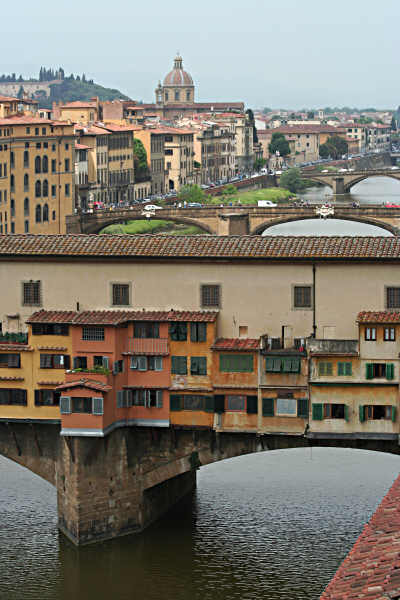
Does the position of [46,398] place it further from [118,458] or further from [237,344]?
[237,344]

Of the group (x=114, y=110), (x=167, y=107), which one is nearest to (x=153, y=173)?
(x=114, y=110)

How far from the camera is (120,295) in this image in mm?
28016

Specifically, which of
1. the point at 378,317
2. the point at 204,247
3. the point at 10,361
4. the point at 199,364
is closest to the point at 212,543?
the point at 199,364

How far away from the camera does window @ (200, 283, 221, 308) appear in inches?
1084

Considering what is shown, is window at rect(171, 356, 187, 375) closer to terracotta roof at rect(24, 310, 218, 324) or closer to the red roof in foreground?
terracotta roof at rect(24, 310, 218, 324)

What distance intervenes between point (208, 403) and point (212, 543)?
2.93 metres

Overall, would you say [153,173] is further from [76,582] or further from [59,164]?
[76,582]

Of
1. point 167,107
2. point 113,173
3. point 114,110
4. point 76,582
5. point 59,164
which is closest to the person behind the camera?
point 76,582

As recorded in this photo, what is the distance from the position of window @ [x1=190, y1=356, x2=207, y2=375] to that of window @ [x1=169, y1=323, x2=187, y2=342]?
0.47 m

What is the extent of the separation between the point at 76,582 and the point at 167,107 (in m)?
164

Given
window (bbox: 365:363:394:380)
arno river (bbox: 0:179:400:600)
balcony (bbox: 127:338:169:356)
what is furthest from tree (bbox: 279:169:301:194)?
window (bbox: 365:363:394:380)

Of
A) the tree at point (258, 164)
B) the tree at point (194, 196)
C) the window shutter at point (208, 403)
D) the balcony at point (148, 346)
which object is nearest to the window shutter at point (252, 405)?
the window shutter at point (208, 403)

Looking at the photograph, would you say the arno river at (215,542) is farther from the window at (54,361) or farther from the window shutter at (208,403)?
the window at (54,361)

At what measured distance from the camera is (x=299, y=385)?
2678cm
